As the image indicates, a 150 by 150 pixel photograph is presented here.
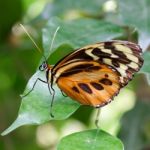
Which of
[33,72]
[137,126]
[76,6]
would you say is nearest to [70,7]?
[76,6]

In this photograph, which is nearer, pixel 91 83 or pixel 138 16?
pixel 91 83

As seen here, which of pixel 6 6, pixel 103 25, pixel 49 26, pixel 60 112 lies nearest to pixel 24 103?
pixel 60 112

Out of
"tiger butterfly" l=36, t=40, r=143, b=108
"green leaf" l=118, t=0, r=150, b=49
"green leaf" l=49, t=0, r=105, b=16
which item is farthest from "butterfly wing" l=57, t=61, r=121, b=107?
"green leaf" l=49, t=0, r=105, b=16

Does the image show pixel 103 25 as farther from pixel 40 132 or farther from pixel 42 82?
pixel 40 132

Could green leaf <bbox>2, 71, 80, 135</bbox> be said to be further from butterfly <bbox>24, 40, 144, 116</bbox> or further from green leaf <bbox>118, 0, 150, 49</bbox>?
green leaf <bbox>118, 0, 150, 49</bbox>

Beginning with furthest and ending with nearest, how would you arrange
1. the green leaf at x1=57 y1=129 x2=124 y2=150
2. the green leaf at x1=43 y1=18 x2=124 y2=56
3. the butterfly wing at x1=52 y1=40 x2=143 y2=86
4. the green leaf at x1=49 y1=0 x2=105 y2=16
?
the green leaf at x1=49 y1=0 x2=105 y2=16, the green leaf at x1=43 y1=18 x2=124 y2=56, the butterfly wing at x1=52 y1=40 x2=143 y2=86, the green leaf at x1=57 y1=129 x2=124 y2=150

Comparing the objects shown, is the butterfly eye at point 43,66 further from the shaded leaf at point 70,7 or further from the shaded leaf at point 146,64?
the shaded leaf at point 70,7

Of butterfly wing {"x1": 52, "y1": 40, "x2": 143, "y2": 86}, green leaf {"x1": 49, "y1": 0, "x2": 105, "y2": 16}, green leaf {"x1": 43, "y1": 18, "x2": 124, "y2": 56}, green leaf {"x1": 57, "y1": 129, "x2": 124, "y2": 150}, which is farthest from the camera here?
green leaf {"x1": 49, "y1": 0, "x2": 105, "y2": 16}

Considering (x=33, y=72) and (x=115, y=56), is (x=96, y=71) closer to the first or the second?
(x=115, y=56)
